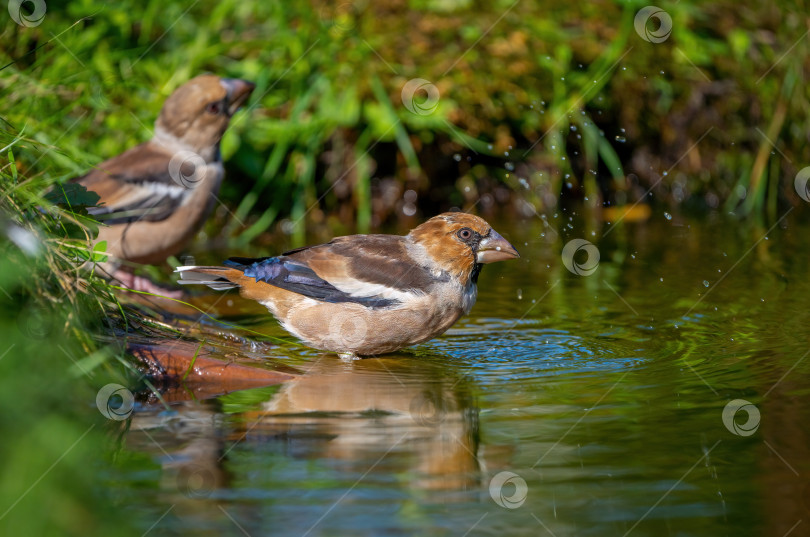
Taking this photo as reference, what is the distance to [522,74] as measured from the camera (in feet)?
31.6

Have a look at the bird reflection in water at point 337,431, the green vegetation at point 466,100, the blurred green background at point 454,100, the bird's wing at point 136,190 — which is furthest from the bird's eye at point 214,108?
the bird reflection in water at point 337,431

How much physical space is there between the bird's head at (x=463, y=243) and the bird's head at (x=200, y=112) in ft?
7.71

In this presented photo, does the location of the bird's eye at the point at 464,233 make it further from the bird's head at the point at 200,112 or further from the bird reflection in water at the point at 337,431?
the bird's head at the point at 200,112

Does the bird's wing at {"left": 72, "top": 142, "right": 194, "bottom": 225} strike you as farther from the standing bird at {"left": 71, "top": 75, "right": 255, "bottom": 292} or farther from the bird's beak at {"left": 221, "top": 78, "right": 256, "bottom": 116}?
the bird's beak at {"left": 221, "top": 78, "right": 256, "bottom": 116}

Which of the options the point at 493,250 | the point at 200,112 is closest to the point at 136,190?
the point at 200,112

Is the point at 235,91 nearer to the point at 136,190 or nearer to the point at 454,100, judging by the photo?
the point at 136,190

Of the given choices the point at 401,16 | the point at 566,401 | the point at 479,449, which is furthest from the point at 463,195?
the point at 479,449

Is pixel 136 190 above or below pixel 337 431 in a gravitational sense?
above

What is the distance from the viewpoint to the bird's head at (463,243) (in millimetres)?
Answer: 5625

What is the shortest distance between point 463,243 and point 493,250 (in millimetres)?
171

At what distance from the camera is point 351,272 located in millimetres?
5633

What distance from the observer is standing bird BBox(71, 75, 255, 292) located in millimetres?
6973

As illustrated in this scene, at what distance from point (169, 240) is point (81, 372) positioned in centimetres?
295

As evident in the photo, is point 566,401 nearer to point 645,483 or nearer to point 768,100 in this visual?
point 645,483
